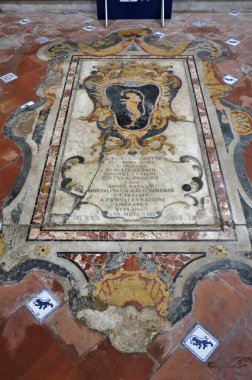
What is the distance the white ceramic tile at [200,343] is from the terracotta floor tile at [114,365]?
212 mm

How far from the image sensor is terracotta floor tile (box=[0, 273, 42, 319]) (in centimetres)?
188

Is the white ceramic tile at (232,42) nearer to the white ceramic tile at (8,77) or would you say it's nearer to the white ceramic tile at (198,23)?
the white ceramic tile at (198,23)

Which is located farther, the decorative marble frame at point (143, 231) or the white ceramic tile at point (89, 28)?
the white ceramic tile at point (89, 28)

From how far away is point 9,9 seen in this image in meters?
4.61

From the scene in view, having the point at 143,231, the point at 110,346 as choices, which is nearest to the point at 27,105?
the point at 143,231

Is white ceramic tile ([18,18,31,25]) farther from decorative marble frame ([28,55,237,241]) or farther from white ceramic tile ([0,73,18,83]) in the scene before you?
decorative marble frame ([28,55,237,241])

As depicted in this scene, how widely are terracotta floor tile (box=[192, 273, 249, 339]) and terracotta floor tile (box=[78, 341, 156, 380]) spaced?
37 cm

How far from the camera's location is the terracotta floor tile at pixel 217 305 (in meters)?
1.81

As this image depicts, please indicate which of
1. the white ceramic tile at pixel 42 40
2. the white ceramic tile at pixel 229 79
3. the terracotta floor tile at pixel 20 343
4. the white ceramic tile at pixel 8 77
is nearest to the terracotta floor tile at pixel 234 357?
the terracotta floor tile at pixel 20 343

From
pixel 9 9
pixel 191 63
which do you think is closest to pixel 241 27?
pixel 191 63

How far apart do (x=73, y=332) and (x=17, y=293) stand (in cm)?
41

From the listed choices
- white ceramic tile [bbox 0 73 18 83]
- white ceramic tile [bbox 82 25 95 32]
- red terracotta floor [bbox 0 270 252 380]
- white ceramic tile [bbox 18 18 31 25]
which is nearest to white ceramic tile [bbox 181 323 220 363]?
red terracotta floor [bbox 0 270 252 380]

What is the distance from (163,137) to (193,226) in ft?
2.94

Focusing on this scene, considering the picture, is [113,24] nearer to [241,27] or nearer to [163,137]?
[241,27]
